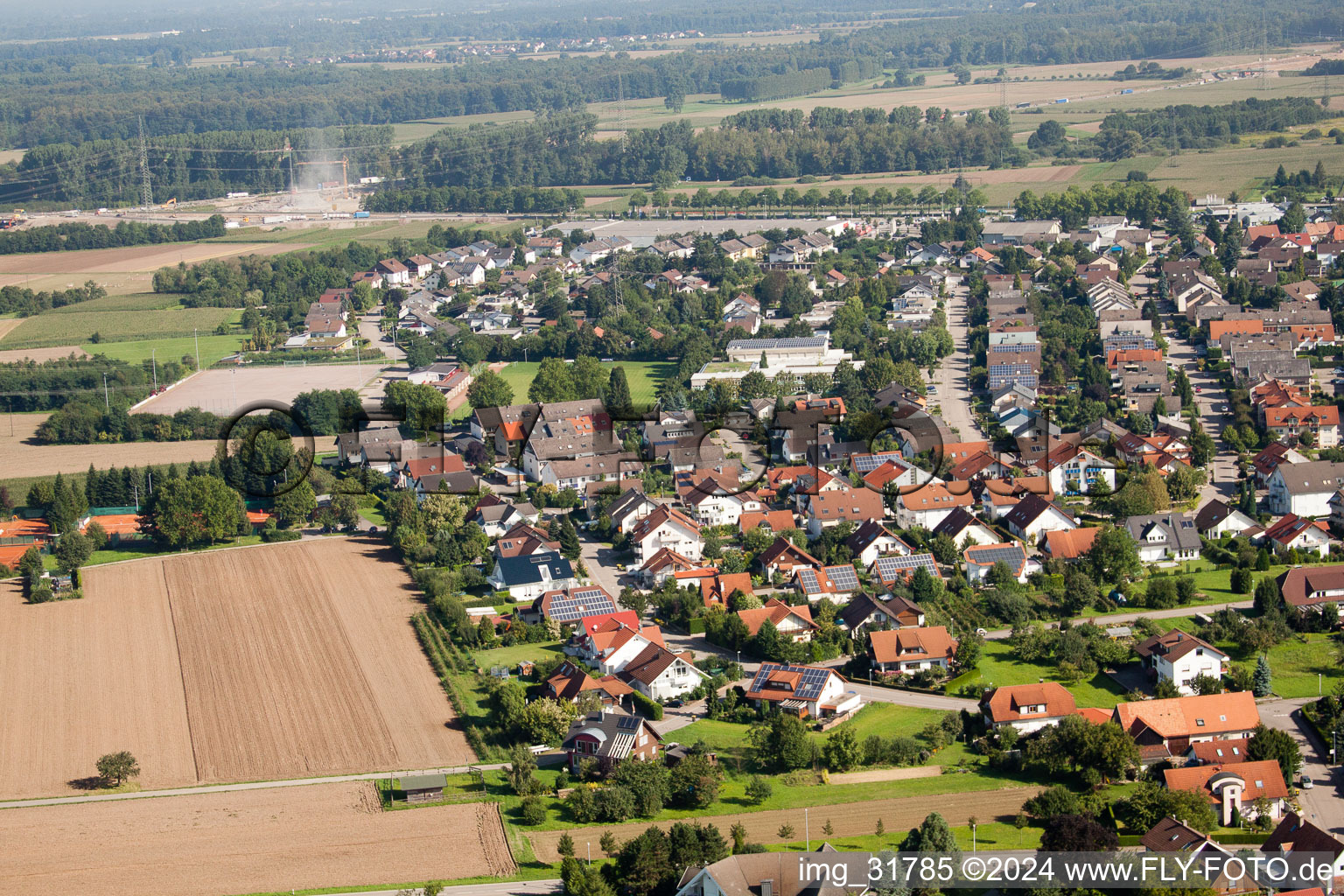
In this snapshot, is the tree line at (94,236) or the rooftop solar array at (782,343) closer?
the rooftop solar array at (782,343)

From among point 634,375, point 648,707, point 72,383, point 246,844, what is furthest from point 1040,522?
point 72,383

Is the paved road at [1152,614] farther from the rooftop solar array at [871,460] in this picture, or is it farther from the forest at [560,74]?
the forest at [560,74]

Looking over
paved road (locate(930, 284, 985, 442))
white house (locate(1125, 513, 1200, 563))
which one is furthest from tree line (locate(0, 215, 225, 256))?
white house (locate(1125, 513, 1200, 563))

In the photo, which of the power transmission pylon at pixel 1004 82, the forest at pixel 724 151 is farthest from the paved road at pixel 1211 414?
the power transmission pylon at pixel 1004 82

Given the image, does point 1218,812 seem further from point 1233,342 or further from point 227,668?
point 1233,342

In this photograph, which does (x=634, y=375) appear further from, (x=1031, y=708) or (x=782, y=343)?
(x=1031, y=708)

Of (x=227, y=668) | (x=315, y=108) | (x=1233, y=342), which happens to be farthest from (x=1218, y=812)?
(x=315, y=108)
